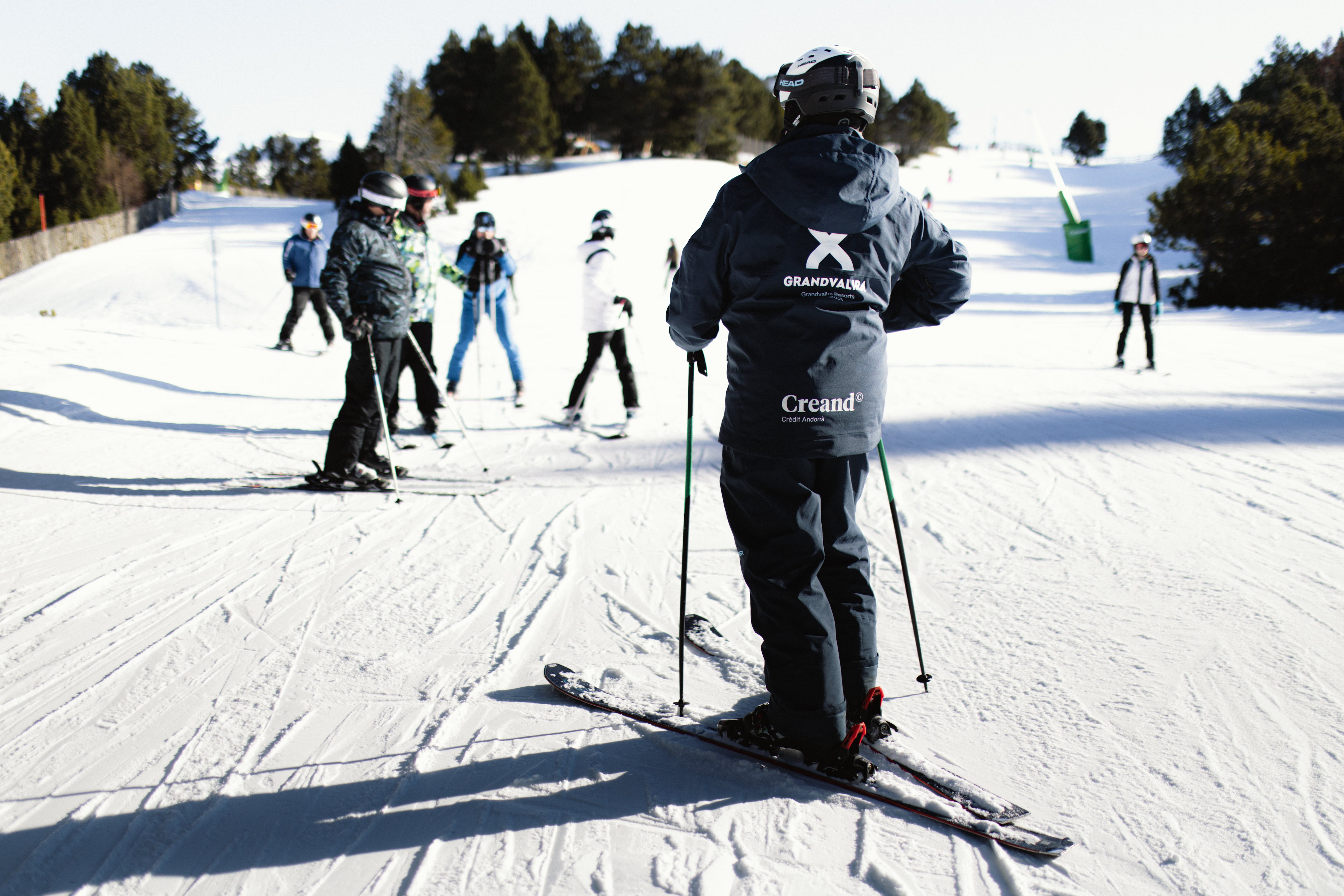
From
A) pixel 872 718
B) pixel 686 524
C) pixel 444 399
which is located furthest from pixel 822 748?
pixel 444 399

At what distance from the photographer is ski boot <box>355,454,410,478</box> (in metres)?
6.11

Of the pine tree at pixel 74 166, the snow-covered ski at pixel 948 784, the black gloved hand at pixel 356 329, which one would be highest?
the pine tree at pixel 74 166

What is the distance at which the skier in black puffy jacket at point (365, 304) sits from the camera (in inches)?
213

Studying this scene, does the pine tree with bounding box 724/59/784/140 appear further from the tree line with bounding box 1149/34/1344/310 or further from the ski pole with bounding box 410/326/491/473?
the ski pole with bounding box 410/326/491/473

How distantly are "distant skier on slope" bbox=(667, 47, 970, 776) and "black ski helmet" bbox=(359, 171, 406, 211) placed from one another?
12.4 feet

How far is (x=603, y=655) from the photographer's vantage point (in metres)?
3.36

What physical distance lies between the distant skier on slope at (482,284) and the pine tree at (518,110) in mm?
48098

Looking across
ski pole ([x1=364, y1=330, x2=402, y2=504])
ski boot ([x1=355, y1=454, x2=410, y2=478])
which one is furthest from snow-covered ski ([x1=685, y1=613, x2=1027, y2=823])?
ski boot ([x1=355, y1=454, x2=410, y2=478])

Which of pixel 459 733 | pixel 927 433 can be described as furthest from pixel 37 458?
pixel 927 433

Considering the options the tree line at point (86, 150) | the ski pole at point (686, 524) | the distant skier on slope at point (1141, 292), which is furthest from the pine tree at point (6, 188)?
the ski pole at point (686, 524)

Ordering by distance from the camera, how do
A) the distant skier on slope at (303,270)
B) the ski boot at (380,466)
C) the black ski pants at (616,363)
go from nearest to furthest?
1. the ski boot at (380,466)
2. the black ski pants at (616,363)
3. the distant skier on slope at (303,270)

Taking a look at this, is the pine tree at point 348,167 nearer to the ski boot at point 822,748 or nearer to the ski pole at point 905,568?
the ski pole at point 905,568

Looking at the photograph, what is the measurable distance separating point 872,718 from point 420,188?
5.65 metres

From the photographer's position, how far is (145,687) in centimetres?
303
